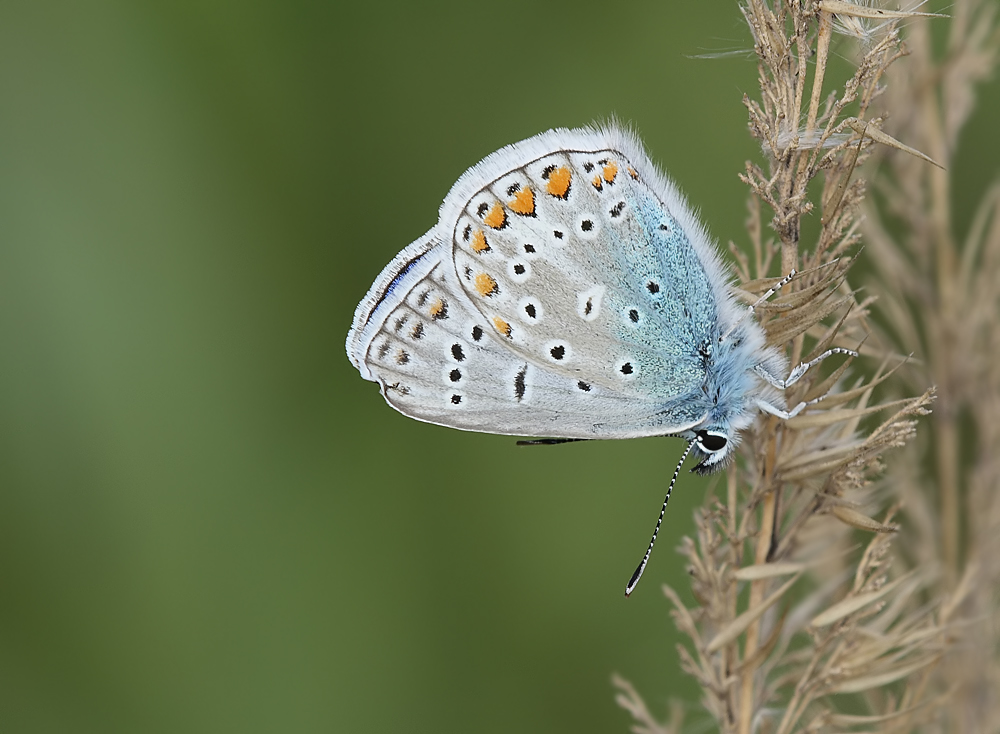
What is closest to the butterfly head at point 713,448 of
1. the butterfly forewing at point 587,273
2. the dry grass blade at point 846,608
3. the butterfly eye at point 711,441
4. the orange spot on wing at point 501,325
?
the butterfly eye at point 711,441

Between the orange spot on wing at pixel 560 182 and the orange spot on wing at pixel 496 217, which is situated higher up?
the orange spot on wing at pixel 560 182

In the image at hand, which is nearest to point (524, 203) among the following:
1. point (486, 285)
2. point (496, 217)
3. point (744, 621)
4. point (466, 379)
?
point (496, 217)

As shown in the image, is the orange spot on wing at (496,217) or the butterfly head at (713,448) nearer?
the butterfly head at (713,448)

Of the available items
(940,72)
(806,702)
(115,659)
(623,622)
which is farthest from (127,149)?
(806,702)

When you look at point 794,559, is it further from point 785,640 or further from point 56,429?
point 56,429

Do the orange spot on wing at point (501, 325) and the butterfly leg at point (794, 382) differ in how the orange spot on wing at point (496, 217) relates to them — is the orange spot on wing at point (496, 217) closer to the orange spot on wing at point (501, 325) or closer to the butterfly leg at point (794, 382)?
the orange spot on wing at point (501, 325)

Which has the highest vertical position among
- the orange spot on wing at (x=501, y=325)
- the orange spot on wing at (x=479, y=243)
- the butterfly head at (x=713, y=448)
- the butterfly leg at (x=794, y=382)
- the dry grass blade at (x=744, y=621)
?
the orange spot on wing at (x=479, y=243)

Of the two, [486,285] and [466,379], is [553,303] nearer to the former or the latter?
[486,285]
